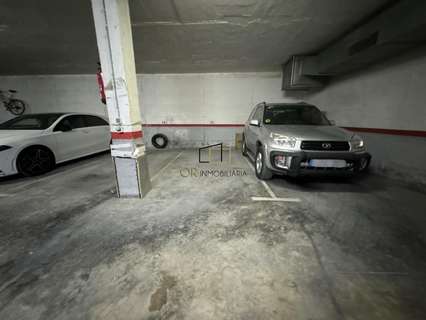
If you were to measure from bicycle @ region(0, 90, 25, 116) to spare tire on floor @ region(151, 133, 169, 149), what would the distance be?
508 cm

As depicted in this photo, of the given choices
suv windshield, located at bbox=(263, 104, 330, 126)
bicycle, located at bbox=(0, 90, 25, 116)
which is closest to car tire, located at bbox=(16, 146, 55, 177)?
bicycle, located at bbox=(0, 90, 25, 116)

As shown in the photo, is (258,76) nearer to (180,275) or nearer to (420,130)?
(420,130)

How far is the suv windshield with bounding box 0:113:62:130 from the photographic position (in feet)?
13.1

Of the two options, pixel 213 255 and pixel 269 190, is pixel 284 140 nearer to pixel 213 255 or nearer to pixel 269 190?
pixel 269 190

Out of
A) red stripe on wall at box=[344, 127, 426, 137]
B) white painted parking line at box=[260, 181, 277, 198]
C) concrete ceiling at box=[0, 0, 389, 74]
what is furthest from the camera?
red stripe on wall at box=[344, 127, 426, 137]

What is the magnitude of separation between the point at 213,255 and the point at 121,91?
241 cm

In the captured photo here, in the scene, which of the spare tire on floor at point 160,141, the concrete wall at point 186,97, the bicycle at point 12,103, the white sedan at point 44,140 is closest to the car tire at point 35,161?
the white sedan at point 44,140

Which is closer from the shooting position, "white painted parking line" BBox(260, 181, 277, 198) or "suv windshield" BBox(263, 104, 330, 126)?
"white painted parking line" BBox(260, 181, 277, 198)

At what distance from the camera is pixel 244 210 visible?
2436 mm

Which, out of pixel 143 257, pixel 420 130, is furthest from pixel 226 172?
pixel 420 130

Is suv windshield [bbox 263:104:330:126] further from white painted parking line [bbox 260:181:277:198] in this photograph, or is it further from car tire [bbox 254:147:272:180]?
white painted parking line [bbox 260:181:277:198]

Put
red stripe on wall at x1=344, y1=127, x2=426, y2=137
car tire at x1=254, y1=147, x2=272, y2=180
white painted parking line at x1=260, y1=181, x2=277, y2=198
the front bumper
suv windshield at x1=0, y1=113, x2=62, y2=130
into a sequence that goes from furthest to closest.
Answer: suv windshield at x1=0, y1=113, x2=62, y2=130, car tire at x1=254, y1=147, x2=272, y2=180, red stripe on wall at x1=344, y1=127, x2=426, y2=137, white painted parking line at x1=260, y1=181, x2=277, y2=198, the front bumper

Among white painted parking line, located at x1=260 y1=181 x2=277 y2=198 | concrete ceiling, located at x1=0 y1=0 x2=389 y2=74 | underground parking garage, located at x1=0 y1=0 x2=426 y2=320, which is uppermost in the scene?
concrete ceiling, located at x1=0 y1=0 x2=389 y2=74

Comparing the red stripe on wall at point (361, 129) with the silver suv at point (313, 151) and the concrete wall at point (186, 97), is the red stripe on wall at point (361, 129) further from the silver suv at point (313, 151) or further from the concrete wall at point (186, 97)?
the silver suv at point (313, 151)
